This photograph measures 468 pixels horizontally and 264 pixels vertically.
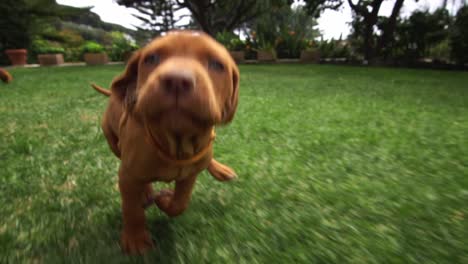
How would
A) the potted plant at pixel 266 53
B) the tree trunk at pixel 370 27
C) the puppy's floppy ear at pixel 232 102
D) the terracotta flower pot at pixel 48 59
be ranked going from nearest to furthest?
the puppy's floppy ear at pixel 232 102, the tree trunk at pixel 370 27, the potted plant at pixel 266 53, the terracotta flower pot at pixel 48 59

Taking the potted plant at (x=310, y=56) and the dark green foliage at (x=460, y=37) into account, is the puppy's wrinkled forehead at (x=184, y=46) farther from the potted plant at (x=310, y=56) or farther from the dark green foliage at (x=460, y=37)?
the potted plant at (x=310, y=56)

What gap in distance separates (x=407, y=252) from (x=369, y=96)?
4375 millimetres

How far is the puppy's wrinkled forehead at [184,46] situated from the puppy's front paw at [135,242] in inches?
29.6

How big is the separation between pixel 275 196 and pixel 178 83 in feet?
3.76

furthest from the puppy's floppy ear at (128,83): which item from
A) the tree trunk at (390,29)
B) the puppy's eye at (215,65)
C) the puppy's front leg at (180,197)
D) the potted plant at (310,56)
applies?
the potted plant at (310,56)

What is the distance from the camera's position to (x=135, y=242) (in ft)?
4.38

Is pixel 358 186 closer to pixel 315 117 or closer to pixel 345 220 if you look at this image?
pixel 345 220

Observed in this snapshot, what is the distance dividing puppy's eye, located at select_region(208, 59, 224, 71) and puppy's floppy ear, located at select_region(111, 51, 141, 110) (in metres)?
0.28

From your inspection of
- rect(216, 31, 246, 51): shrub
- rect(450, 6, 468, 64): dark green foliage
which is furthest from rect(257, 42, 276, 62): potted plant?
rect(450, 6, 468, 64): dark green foliage

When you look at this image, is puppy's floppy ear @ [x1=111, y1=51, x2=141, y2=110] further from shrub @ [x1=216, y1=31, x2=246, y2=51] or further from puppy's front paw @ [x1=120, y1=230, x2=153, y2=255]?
shrub @ [x1=216, y1=31, x2=246, y2=51]

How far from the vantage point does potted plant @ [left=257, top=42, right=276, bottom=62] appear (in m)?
14.0

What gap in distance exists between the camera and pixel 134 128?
1.19 meters

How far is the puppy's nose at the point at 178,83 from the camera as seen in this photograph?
883 mm

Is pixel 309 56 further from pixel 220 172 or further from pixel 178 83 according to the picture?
pixel 178 83
